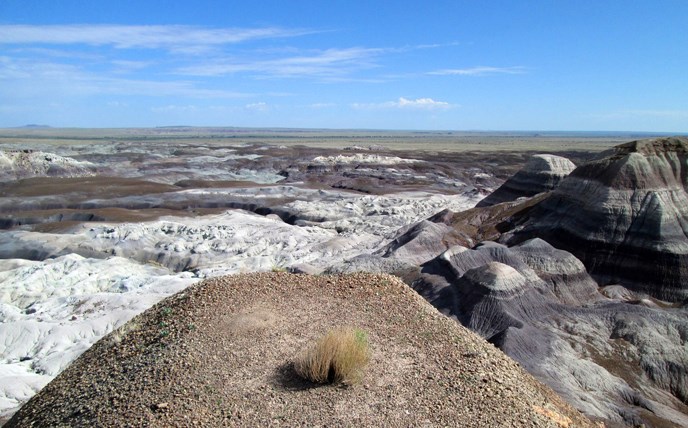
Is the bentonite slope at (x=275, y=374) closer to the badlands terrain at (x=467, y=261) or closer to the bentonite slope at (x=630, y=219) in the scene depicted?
the badlands terrain at (x=467, y=261)

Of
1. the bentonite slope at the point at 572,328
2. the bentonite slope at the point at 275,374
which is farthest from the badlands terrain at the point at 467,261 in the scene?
the bentonite slope at the point at 275,374

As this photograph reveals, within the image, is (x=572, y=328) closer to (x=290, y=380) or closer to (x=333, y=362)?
(x=333, y=362)

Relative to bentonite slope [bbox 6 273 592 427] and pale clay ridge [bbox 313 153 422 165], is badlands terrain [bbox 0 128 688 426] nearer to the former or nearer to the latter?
bentonite slope [bbox 6 273 592 427]

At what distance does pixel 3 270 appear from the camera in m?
23.5

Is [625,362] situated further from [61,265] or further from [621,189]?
[61,265]

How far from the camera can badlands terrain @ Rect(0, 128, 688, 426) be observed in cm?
1348

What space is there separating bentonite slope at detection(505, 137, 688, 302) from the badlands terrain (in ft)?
0.19

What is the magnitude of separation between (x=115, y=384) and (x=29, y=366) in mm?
11195

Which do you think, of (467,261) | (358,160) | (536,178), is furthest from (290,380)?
(358,160)

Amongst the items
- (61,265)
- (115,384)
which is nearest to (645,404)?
(115,384)

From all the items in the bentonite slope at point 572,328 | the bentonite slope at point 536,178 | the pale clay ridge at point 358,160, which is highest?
the bentonite slope at point 536,178

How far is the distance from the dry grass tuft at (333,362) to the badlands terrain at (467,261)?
11.5 ft

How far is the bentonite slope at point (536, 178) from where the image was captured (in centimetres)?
3431

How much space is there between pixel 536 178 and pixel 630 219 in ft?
45.9
